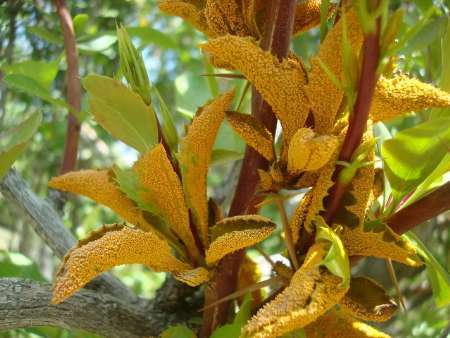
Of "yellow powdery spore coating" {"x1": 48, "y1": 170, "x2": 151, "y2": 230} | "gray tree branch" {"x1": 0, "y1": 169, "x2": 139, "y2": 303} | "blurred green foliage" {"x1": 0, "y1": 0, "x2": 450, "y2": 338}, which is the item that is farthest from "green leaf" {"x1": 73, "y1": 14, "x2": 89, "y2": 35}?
"yellow powdery spore coating" {"x1": 48, "y1": 170, "x2": 151, "y2": 230}

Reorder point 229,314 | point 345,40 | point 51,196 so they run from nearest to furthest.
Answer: point 345,40 → point 229,314 → point 51,196

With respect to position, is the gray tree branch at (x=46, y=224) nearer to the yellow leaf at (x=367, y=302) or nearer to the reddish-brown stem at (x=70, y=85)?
the reddish-brown stem at (x=70, y=85)

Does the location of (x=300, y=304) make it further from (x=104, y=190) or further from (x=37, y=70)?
(x=37, y=70)

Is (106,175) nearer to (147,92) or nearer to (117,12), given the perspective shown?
(147,92)

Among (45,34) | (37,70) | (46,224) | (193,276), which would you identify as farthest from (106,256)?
(45,34)

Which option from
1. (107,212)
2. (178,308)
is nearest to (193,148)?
(178,308)
